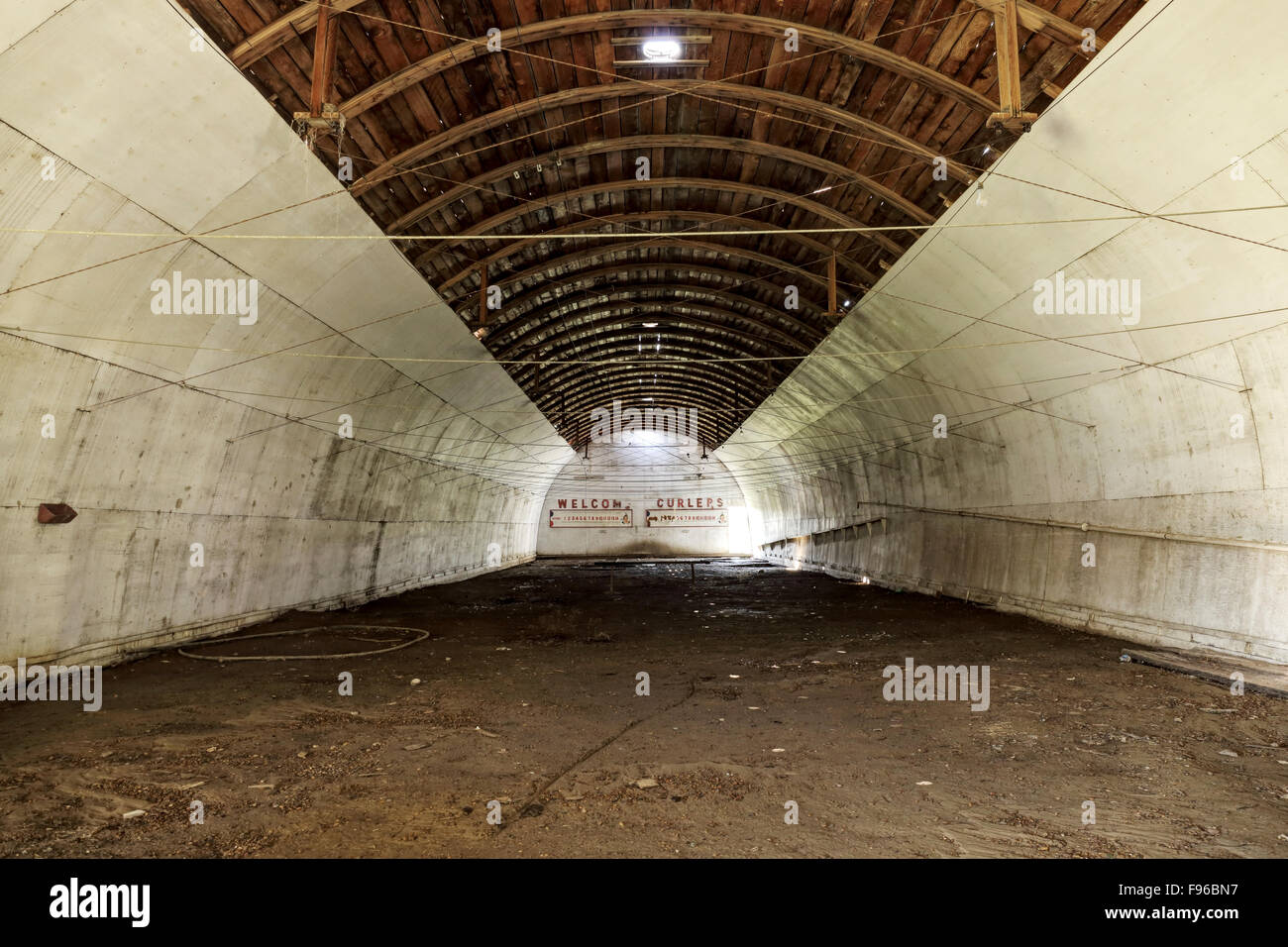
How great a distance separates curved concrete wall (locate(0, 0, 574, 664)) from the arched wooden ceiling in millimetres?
942

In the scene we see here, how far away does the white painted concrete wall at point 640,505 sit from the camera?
37.0m

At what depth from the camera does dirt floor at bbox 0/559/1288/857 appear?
405 centimetres

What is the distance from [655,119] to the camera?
977cm

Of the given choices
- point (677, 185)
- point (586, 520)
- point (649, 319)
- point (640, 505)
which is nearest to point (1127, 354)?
point (677, 185)

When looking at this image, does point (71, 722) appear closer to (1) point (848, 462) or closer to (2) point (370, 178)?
(2) point (370, 178)

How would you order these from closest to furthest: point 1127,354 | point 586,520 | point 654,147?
point 1127,354, point 654,147, point 586,520

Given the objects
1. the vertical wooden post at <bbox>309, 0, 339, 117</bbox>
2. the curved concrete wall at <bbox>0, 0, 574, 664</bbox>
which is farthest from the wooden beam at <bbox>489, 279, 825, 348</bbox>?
the vertical wooden post at <bbox>309, 0, 339, 117</bbox>

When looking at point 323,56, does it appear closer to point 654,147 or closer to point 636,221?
point 654,147

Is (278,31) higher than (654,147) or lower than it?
lower

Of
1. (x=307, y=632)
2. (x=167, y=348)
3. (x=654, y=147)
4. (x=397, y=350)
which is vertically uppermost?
(x=654, y=147)

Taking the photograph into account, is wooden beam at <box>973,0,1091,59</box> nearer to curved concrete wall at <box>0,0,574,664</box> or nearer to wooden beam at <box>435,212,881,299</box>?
wooden beam at <box>435,212,881,299</box>

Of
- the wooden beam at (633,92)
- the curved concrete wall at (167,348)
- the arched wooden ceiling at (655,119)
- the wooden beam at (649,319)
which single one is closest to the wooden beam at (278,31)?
the arched wooden ceiling at (655,119)

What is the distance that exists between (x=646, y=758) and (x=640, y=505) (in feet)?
105

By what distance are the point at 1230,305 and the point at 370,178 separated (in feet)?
31.7
